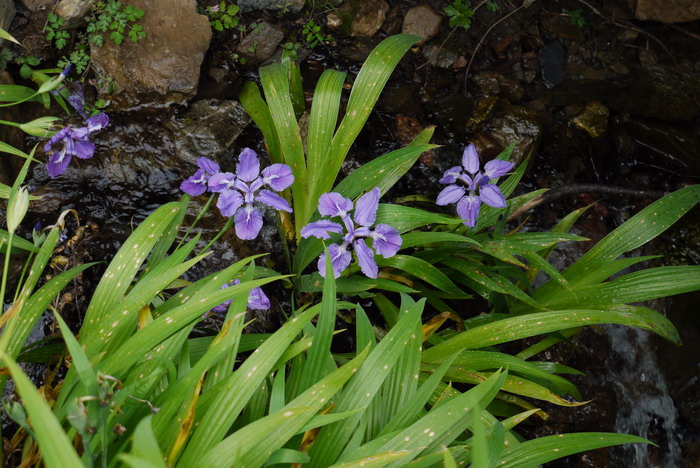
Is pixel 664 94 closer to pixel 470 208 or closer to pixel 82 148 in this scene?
pixel 470 208

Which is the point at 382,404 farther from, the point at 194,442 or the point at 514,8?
the point at 514,8

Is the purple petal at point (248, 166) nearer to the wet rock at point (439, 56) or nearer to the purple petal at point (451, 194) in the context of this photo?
the purple petal at point (451, 194)

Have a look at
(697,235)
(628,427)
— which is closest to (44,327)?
(628,427)

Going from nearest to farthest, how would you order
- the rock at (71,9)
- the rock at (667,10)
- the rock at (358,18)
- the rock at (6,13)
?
1. the rock at (6,13)
2. the rock at (71,9)
3. the rock at (358,18)
4. the rock at (667,10)

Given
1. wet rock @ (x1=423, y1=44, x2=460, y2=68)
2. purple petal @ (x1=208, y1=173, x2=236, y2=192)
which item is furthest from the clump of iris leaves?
wet rock @ (x1=423, y1=44, x2=460, y2=68)

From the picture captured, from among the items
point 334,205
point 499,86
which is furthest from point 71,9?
point 499,86

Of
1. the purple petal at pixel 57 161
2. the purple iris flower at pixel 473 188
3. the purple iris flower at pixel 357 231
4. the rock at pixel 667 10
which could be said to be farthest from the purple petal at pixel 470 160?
the rock at pixel 667 10
